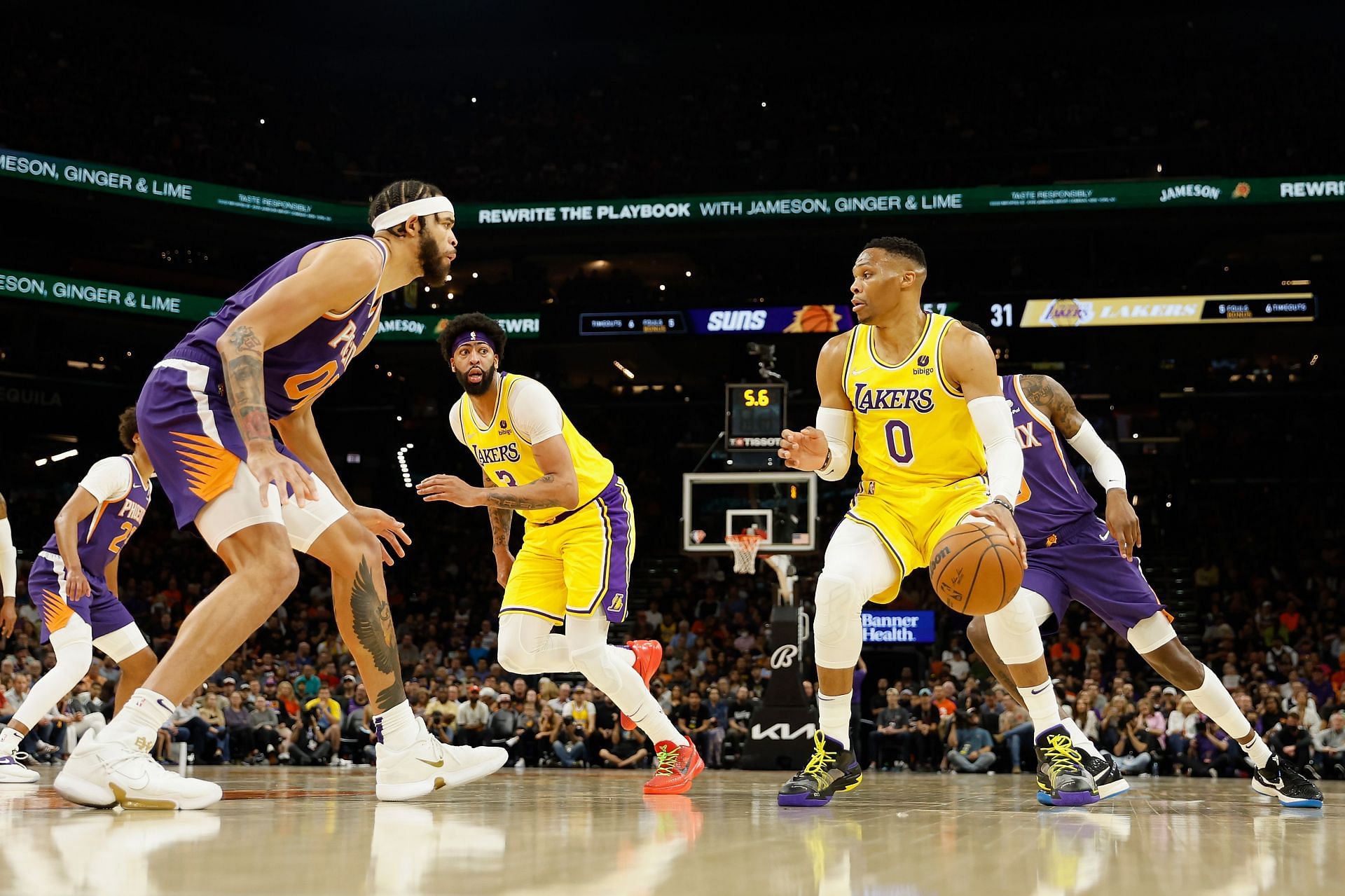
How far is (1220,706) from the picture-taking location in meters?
5.46

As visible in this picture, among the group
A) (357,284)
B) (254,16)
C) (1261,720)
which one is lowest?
(1261,720)

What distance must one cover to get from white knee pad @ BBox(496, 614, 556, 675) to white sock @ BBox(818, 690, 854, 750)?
1519 millimetres

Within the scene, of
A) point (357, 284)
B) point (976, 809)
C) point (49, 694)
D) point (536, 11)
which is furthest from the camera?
point (536, 11)

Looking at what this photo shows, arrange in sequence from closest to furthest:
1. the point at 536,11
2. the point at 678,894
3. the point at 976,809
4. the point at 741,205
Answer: the point at 678,894 → the point at 976,809 → the point at 741,205 → the point at 536,11

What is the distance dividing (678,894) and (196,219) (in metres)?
23.2

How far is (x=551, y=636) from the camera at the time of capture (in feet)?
19.7

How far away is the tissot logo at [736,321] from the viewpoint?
23.0 m

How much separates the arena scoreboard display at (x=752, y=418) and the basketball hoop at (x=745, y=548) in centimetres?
95

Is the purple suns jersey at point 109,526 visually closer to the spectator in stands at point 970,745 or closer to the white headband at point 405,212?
the white headband at point 405,212

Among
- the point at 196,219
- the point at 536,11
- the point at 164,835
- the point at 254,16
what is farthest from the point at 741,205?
the point at 164,835

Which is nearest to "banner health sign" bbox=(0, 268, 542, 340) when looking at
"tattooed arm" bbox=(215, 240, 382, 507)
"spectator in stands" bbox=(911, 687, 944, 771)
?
"spectator in stands" bbox=(911, 687, 944, 771)

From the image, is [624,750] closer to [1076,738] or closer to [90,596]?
[90,596]

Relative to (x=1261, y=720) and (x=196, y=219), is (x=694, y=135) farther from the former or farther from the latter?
(x=1261, y=720)

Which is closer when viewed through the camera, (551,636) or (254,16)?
(551,636)
